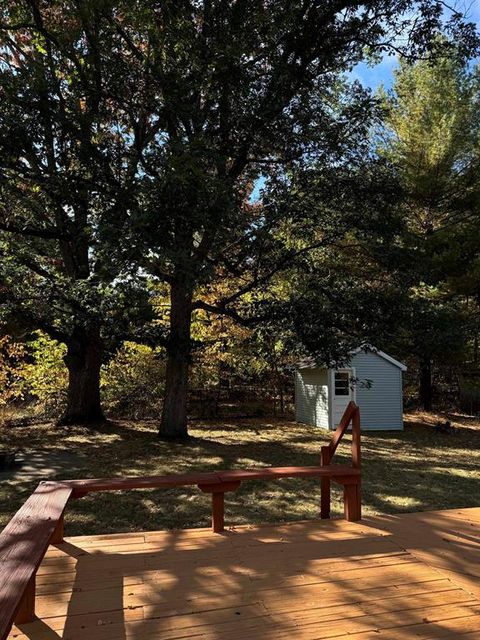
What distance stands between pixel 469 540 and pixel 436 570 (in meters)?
0.82

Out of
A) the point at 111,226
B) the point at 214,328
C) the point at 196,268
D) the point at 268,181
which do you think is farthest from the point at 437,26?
the point at 214,328

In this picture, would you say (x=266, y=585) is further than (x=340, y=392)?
No

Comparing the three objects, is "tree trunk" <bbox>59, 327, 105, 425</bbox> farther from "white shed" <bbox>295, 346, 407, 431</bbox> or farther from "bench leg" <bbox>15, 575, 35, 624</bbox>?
"bench leg" <bbox>15, 575, 35, 624</bbox>

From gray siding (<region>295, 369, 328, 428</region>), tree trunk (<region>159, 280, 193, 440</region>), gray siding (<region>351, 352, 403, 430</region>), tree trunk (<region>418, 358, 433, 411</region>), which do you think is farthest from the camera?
tree trunk (<region>418, 358, 433, 411</region>)

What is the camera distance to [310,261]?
1039cm

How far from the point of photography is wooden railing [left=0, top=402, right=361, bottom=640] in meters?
2.00

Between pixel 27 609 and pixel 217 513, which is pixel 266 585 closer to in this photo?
pixel 217 513

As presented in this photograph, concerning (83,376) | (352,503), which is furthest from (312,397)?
(352,503)

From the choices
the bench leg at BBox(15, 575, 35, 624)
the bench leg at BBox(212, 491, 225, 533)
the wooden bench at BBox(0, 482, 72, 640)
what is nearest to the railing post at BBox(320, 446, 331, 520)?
the bench leg at BBox(212, 491, 225, 533)

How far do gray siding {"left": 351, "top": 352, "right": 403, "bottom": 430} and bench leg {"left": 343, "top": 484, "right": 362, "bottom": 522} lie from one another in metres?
9.77

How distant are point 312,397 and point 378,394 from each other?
1944 millimetres

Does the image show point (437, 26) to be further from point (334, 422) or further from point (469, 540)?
point (334, 422)

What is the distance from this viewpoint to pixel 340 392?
1352 centimetres

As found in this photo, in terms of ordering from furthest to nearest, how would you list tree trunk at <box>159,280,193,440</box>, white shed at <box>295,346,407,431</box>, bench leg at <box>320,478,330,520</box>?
white shed at <box>295,346,407,431</box> → tree trunk at <box>159,280,193,440</box> → bench leg at <box>320,478,330,520</box>
